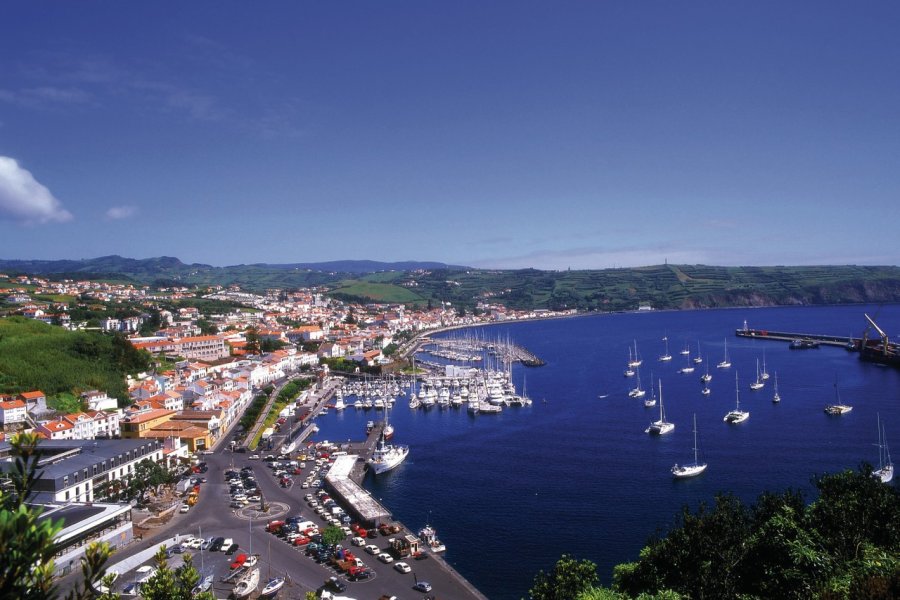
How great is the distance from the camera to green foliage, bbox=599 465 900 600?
7.04m

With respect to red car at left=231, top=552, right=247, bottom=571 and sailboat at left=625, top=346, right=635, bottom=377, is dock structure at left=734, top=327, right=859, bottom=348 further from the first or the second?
red car at left=231, top=552, right=247, bottom=571

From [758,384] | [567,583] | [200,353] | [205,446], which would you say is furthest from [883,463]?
[200,353]

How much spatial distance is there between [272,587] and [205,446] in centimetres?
1151

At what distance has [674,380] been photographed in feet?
118

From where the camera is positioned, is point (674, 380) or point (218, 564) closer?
point (218, 564)

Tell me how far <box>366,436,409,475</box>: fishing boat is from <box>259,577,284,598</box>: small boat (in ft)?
26.7

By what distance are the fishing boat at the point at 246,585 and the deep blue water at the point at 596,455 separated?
412cm

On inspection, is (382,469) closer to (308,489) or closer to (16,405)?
(308,489)

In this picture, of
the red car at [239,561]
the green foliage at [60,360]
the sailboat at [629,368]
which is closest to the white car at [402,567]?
Result: the red car at [239,561]

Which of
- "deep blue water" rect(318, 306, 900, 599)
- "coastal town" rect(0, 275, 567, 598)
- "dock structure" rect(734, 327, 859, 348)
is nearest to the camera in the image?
"coastal town" rect(0, 275, 567, 598)

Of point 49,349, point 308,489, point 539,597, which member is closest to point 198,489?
point 308,489

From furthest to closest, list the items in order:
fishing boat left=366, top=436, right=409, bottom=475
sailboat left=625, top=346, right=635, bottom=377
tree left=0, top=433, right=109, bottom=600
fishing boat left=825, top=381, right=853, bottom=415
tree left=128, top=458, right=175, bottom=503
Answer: sailboat left=625, top=346, right=635, bottom=377 < fishing boat left=825, top=381, right=853, bottom=415 < fishing boat left=366, top=436, right=409, bottom=475 < tree left=128, top=458, right=175, bottom=503 < tree left=0, top=433, right=109, bottom=600

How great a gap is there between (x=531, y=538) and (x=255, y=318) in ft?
163

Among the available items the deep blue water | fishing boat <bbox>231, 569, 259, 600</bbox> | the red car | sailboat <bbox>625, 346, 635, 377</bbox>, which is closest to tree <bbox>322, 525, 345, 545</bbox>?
the red car
